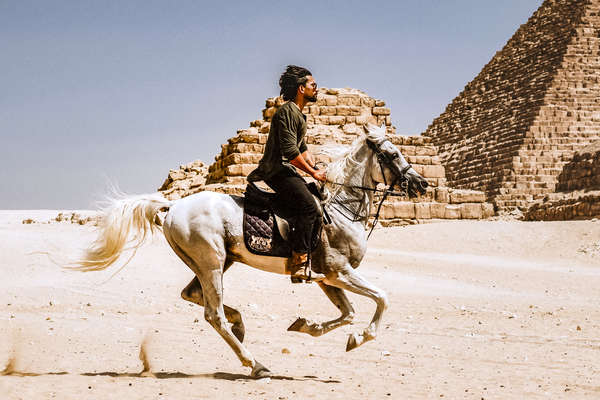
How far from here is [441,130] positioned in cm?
11781

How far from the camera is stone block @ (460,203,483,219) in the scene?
3145 centimetres

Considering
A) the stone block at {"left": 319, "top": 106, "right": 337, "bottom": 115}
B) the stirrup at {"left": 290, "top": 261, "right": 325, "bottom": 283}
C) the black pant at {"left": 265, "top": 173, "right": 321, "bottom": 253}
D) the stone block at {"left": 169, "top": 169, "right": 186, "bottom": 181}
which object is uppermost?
the stone block at {"left": 319, "top": 106, "right": 337, "bottom": 115}

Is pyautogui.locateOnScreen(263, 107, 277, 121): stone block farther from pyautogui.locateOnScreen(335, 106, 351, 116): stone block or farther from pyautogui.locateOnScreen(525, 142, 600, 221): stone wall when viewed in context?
pyautogui.locateOnScreen(525, 142, 600, 221): stone wall

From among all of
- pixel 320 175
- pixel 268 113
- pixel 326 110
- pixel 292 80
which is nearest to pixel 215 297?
pixel 320 175

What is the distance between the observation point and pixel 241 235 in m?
6.76

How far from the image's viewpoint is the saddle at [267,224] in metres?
6.72

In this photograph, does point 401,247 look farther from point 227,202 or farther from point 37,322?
point 227,202

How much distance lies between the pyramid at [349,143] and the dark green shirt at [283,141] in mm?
20074

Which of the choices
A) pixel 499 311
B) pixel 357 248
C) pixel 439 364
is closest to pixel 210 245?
pixel 357 248

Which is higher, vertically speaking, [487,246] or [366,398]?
[366,398]

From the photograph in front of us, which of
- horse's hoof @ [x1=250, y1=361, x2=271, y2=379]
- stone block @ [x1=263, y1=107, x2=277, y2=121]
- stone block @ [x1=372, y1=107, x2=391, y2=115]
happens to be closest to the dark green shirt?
horse's hoof @ [x1=250, y1=361, x2=271, y2=379]

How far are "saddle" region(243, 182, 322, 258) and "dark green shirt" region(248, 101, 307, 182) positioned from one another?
23 cm

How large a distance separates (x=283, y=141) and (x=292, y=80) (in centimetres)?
70

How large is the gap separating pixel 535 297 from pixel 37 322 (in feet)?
32.0
